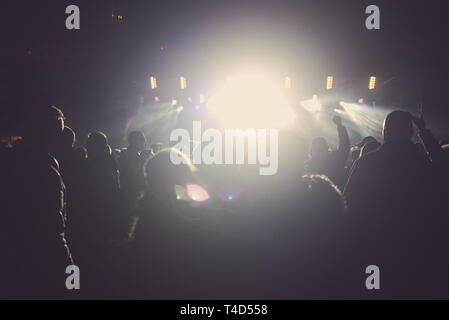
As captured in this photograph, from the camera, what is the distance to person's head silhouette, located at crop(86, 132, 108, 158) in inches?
162

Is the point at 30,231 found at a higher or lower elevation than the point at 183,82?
lower

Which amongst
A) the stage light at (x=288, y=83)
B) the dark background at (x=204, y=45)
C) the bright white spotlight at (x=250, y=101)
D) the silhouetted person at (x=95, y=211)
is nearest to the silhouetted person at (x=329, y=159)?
the silhouetted person at (x=95, y=211)

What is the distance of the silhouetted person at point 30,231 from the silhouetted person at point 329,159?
334 centimetres

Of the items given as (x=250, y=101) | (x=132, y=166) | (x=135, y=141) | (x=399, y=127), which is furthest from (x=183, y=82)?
(x=399, y=127)

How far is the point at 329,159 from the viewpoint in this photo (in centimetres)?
457

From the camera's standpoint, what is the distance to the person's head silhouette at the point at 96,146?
162 inches

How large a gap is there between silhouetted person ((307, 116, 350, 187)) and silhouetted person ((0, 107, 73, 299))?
3.34m

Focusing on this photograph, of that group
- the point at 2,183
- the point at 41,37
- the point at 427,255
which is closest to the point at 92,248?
the point at 2,183

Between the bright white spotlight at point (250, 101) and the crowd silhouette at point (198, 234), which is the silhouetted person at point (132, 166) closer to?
the crowd silhouette at point (198, 234)

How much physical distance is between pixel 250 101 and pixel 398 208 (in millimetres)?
13540

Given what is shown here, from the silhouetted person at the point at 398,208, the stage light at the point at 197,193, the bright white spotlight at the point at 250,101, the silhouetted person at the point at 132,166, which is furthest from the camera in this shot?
the bright white spotlight at the point at 250,101

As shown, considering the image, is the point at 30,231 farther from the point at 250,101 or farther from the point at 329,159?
the point at 250,101

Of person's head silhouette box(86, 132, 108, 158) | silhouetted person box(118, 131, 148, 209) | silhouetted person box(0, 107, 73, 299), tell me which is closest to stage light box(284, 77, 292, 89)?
silhouetted person box(118, 131, 148, 209)

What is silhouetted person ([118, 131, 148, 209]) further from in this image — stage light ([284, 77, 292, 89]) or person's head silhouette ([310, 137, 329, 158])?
stage light ([284, 77, 292, 89])
